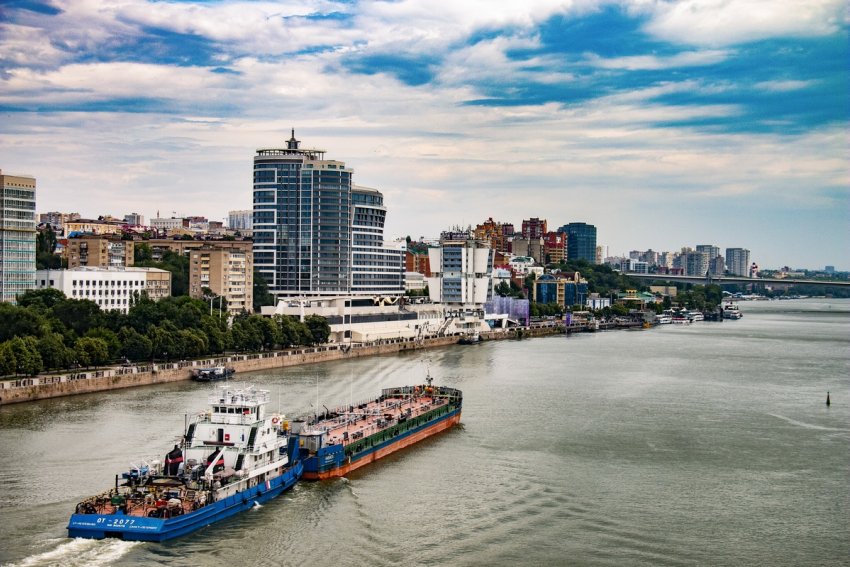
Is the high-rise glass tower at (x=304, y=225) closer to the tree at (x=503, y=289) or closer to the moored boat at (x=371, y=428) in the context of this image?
the tree at (x=503, y=289)

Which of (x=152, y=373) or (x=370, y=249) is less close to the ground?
(x=370, y=249)

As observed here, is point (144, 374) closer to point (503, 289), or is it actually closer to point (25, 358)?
point (25, 358)

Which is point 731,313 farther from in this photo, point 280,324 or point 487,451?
point 487,451

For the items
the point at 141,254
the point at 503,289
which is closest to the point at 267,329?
the point at 141,254

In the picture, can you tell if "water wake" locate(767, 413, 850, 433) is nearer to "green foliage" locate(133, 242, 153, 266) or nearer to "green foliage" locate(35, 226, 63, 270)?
"green foliage" locate(35, 226, 63, 270)

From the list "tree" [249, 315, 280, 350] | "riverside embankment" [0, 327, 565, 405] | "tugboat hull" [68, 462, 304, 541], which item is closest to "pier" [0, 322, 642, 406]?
"riverside embankment" [0, 327, 565, 405]
